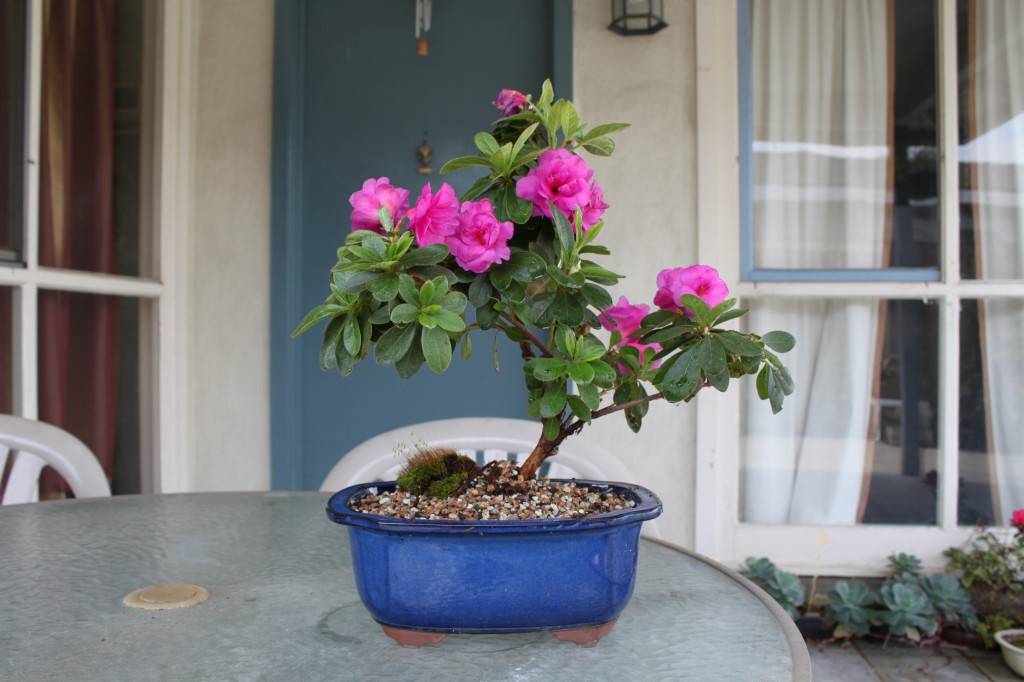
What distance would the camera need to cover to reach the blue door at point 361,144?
106 inches

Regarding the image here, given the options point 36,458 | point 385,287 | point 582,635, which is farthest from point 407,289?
point 36,458

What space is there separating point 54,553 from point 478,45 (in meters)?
2.11

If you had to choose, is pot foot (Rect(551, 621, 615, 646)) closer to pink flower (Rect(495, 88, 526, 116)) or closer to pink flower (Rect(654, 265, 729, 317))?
pink flower (Rect(654, 265, 729, 317))

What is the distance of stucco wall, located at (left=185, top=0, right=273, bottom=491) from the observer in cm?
271

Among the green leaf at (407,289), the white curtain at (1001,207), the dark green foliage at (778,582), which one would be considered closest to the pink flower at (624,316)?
the green leaf at (407,289)

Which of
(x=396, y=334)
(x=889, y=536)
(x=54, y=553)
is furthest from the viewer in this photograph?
(x=889, y=536)

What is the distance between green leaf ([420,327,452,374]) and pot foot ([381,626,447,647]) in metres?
0.27

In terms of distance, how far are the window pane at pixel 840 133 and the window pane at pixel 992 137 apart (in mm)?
112

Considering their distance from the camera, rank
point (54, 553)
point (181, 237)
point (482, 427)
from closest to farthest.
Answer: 1. point (54, 553)
2. point (482, 427)
3. point (181, 237)

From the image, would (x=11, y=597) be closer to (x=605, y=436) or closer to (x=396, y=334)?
(x=396, y=334)

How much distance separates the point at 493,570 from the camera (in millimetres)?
745

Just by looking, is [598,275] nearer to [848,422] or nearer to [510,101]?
[510,101]

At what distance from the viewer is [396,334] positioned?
0.74 metres

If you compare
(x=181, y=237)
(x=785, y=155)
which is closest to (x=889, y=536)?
(x=785, y=155)
